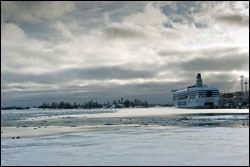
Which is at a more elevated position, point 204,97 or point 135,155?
point 204,97

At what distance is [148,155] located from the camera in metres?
11.4

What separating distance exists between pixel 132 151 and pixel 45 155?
3.96m

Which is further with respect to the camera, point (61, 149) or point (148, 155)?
point (61, 149)

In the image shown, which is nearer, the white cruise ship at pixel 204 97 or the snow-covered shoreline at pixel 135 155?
the snow-covered shoreline at pixel 135 155

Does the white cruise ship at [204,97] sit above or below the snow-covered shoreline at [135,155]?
above

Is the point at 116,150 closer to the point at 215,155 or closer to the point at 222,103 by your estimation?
the point at 215,155

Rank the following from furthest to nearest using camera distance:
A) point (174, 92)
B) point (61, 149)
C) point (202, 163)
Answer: point (174, 92) < point (61, 149) < point (202, 163)

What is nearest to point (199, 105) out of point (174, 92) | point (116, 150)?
point (174, 92)

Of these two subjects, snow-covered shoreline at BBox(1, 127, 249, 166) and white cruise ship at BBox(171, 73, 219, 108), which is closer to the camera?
snow-covered shoreline at BBox(1, 127, 249, 166)

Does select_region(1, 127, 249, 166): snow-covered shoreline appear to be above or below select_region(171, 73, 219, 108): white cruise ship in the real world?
below

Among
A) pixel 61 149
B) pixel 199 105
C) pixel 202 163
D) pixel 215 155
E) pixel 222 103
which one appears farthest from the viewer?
pixel 222 103

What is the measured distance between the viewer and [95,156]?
11.3 meters

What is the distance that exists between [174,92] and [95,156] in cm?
17445

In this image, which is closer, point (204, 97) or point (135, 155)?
point (135, 155)
